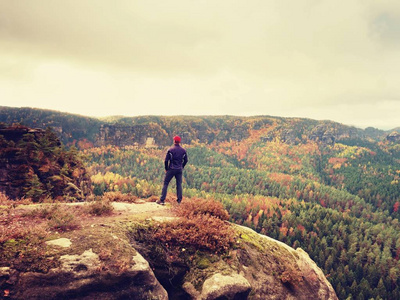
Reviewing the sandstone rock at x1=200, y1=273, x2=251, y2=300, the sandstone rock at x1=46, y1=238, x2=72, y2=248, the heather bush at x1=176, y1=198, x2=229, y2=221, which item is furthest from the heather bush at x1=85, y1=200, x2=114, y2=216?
the sandstone rock at x1=200, y1=273, x2=251, y2=300

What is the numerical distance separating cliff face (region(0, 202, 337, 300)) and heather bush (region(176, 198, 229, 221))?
30.1 inches

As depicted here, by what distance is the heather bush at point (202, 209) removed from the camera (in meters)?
13.1

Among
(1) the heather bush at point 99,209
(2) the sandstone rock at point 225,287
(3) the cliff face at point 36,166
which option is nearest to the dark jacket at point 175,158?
(1) the heather bush at point 99,209

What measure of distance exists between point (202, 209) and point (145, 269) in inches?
192

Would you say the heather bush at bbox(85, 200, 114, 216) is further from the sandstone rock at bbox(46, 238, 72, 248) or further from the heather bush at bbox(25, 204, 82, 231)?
the sandstone rock at bbox(46, 238, 72, 248)

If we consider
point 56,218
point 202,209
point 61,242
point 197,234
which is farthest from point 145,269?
point 202,209

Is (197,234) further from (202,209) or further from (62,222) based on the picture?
(62,222)

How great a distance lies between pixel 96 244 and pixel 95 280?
129 centimetres

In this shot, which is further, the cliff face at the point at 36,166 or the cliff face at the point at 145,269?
the cliff face at the point at 36,166

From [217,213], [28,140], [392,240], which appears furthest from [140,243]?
[392,240]

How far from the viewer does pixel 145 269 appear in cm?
923

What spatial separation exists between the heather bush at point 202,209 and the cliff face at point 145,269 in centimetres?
76

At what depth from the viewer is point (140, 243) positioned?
35.3 ft

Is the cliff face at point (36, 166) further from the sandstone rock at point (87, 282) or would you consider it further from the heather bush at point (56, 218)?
the sandstone rock at point (87, 282)
